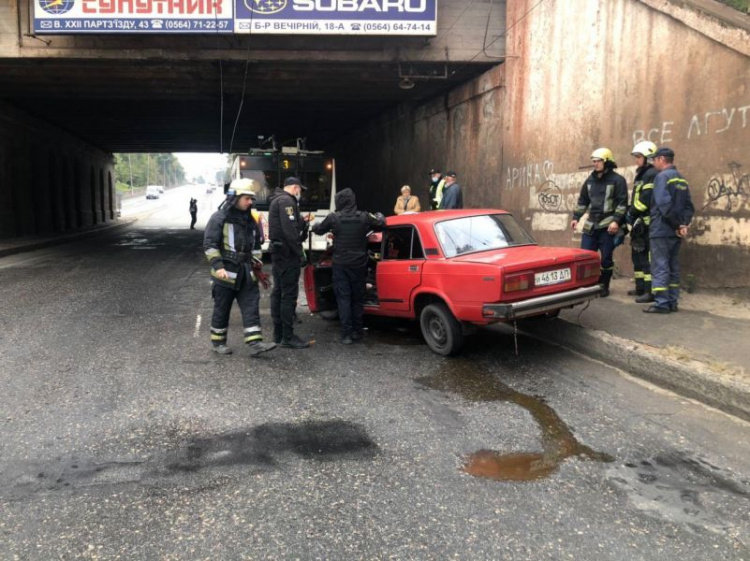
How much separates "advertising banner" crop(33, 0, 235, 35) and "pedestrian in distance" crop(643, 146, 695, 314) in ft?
29.2

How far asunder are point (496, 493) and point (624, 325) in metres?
3.69

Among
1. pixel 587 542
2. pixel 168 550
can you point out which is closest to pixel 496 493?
pixel 587 542

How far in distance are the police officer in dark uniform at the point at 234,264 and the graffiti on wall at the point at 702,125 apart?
219 inches

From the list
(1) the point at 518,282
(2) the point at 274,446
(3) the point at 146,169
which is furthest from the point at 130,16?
(3) the point at 146,169

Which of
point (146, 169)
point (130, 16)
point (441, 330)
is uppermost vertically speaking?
point (146, 169)

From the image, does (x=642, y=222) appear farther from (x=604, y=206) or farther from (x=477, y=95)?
(x=477, y=95)

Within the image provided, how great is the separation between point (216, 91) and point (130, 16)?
5.29m

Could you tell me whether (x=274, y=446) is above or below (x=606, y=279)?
below

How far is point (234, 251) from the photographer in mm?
5750

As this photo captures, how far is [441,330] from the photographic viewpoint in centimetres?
584

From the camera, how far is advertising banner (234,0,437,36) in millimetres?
11266

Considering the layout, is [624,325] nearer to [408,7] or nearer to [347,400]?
[347,400]

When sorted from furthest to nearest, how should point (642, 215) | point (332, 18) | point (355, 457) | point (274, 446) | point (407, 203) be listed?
point (332, 18) < point (407, 203) < point (642, 215) < point (274, 446) < point (355, 457)

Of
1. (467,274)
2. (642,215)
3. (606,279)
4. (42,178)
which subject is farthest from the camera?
(42,178)
